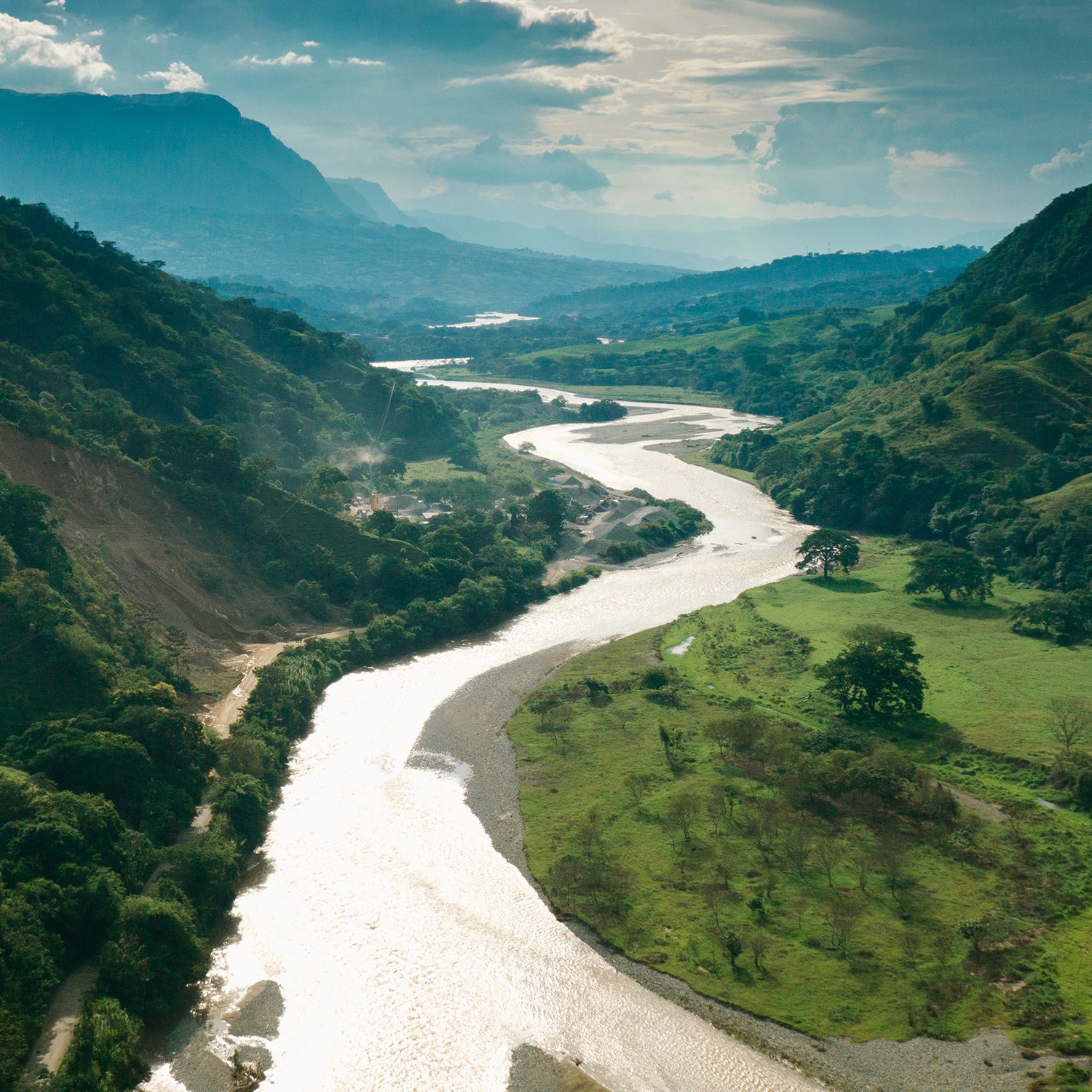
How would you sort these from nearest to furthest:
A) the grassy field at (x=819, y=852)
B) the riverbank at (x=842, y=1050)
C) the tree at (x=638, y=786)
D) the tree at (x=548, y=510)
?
1. the riverbank at (x=842, y=1050)
2. the grassy field at (x=819, y=852)
3. the tree at (x=638, y=786)
4. the tree at (x=548, y=510)

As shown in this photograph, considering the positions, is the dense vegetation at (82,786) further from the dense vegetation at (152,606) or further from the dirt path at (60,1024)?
the dirt path at (60,1024)

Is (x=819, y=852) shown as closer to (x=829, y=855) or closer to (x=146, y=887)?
(x=829, y=855)

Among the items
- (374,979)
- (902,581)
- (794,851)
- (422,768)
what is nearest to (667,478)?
(902,581)

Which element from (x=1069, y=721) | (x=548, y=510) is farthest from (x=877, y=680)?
(x=548, y=510)

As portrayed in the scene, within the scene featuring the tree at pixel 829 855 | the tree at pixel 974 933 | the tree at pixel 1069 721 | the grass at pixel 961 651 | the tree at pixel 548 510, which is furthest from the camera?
the tree at pixel 548 510

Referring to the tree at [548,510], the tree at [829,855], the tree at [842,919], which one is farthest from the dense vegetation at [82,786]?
the tree at [548,510]

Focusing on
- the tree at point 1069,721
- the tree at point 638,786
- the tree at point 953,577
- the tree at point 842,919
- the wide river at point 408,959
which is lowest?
the wide river at point 408,959

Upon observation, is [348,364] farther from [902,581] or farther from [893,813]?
[893,813]
